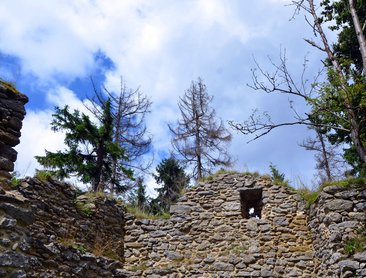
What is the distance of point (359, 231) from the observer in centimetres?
766

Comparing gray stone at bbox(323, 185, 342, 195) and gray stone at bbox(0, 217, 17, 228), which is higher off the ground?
gray stone at bbox(323, 185, 342, 195)

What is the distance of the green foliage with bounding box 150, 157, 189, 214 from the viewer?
17953 millimetres

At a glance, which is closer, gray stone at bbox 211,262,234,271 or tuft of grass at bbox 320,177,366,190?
tuft of grass at bbox 320,177,366,190

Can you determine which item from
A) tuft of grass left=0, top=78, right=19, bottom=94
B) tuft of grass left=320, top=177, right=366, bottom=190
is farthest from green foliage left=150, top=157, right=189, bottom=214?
tuft of grass left=0, top=78, right=19, bottom=94

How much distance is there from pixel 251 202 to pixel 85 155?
21.5 ft

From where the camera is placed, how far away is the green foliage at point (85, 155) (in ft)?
43.8

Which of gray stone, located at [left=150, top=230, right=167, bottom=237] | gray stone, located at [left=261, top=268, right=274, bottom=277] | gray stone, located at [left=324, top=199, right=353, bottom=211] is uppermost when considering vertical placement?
Answer: gray stone, located at [left=324, top=199, right=353, bottom=211]

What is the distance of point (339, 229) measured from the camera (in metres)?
7.87

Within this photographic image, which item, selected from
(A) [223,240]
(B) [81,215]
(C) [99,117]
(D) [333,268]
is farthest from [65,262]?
(C) [99,117]

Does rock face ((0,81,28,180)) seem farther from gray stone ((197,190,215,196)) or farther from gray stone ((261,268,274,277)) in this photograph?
gray stone ((261,268,274,277))

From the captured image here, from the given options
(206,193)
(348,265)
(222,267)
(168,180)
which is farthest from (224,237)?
(168,180)

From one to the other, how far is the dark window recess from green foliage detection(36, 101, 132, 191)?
17.1 ft

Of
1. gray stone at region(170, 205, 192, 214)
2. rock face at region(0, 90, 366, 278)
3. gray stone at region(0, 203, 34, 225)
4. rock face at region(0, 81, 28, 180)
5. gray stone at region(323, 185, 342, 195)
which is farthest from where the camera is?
gray stone at region(170, 205, 192, 214)

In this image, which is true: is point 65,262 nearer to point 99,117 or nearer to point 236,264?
point 236,264
